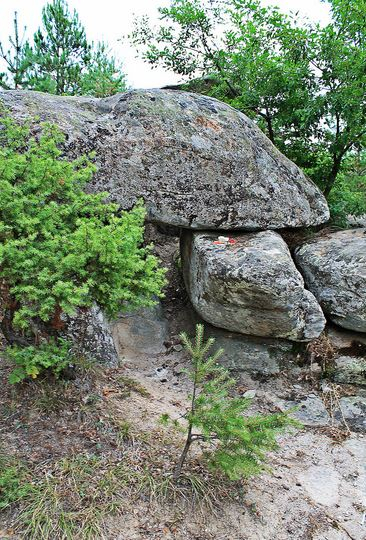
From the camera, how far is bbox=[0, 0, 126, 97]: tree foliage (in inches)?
326

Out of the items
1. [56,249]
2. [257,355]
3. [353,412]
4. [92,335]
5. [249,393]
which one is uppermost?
[56,249]

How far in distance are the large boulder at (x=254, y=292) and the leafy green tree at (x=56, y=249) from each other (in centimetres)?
129

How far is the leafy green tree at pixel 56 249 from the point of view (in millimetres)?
2965

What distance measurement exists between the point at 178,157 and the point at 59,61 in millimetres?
4878

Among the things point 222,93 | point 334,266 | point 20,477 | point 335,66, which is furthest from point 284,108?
point 20,477

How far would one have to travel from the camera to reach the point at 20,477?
3.07 metres

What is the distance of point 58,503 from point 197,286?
106 inches

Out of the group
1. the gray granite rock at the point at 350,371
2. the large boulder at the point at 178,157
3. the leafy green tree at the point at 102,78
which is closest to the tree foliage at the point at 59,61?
the leafy green tree at the point at 102,78

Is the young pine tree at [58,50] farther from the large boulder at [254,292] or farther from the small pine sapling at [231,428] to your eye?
the small pine sapling at [231,428]

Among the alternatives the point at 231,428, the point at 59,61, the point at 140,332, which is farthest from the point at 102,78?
the point at 231,428

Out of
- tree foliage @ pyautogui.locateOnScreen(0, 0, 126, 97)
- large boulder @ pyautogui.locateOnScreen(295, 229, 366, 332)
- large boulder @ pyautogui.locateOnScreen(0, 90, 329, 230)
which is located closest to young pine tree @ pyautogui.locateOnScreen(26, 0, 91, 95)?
tree foliage @ pyautogui.locateOnScreen(0, 0, 126, 97)

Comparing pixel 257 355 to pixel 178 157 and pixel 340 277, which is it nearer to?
pixel 340 277

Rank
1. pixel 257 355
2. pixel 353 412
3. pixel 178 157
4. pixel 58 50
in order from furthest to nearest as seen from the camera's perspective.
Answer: pixel 58 50
pixel 178 157
pixel 257 355
pixel 353 412

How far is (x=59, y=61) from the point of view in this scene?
28.7 ft
